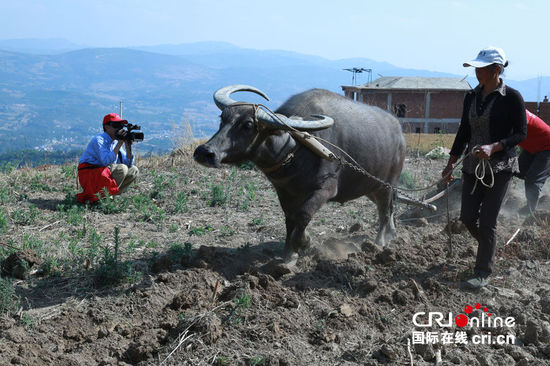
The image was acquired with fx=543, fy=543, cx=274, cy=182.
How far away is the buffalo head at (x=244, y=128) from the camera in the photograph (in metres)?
4.34

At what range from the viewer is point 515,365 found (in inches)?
132

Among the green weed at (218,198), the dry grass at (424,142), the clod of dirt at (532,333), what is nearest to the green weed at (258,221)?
the green weed at (218,198)

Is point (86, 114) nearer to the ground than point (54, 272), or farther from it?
nearer to the ground

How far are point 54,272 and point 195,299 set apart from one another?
51.5 inches

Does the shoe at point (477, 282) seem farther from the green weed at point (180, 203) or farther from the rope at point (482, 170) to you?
the green weed at point (180, 203)

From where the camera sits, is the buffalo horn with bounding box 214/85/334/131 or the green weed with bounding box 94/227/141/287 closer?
the green weed with bounding box 94/227/141/287

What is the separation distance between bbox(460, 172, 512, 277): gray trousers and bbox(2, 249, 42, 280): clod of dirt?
3.52 meters

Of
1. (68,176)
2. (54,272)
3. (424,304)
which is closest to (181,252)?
(54,272)

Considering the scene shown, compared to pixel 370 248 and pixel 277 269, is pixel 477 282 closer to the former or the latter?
pixel 370 248

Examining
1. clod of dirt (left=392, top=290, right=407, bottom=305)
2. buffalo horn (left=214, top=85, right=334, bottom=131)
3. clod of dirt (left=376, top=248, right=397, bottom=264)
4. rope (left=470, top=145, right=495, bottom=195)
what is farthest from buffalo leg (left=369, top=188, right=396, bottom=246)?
clod of dirt (left=392, top=290, right=407, bottom=305)

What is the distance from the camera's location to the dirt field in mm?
3332

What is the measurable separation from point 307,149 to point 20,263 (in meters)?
2.55

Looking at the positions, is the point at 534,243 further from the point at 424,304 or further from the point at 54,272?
the point at 54,272

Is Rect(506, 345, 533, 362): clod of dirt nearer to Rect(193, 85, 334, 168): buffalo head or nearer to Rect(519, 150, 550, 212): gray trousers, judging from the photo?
Rect(193, 85, 334, 168): buffalo head
